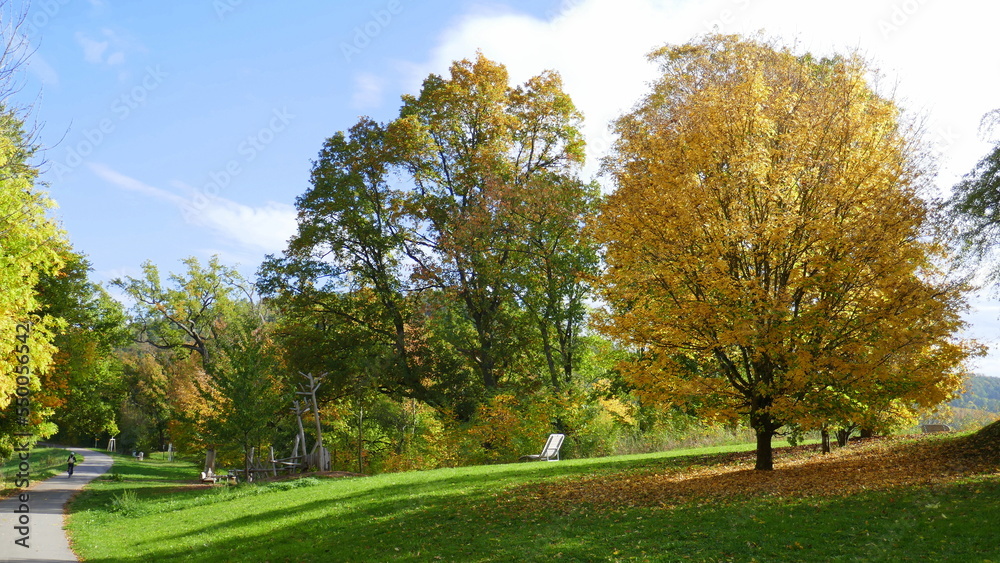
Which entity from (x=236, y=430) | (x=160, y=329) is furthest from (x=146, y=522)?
(x=160, y=329)

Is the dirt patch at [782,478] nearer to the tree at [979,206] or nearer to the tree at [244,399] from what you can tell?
the tree at [979,206]

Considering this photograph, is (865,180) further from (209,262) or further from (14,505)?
(209,262)

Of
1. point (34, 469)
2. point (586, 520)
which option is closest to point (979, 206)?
point (586, 520)

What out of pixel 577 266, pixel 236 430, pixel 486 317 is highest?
pixel 577 266

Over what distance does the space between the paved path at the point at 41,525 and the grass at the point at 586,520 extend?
18.0 inches

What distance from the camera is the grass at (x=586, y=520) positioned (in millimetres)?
7633

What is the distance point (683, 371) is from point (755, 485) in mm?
2543

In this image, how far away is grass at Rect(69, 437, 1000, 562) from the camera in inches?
301

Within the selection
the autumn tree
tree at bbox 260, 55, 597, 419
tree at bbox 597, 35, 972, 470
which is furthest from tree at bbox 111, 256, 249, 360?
tree at bbox 597, 35, 972, 470

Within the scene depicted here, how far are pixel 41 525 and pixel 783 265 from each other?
16901mm

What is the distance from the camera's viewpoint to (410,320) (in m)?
27.7

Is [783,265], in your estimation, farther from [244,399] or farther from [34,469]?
[34,469]

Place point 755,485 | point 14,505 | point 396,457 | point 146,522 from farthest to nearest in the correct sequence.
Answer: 1. point 396,457
2. point 14,505
3. point 146,522
4. point 755,485

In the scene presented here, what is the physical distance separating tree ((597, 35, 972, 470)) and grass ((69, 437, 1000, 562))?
5.44ft
